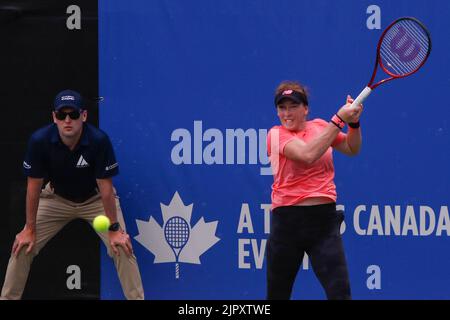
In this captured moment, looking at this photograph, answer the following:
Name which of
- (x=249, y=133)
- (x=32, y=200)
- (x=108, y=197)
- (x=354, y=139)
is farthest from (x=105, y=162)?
(x=354, y=139)

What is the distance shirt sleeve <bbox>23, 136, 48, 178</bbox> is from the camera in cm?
608

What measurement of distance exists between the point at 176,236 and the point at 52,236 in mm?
809

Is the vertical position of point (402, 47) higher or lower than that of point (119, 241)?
higher

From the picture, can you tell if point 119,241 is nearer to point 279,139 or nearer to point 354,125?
point 279,139

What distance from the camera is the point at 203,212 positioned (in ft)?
21.1

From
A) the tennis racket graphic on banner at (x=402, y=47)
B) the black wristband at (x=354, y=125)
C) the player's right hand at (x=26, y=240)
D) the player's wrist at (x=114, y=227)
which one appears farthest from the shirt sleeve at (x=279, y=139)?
the player's right hand at (x=26, y=240)

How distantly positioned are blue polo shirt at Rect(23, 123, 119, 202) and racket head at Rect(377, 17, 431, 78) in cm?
183

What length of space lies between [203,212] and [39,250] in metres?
1.09

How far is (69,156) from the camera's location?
6.13 m

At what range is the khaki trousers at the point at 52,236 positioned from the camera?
6230mm

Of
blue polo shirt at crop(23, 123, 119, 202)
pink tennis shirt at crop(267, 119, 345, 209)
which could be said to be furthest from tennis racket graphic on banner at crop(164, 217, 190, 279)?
pink tennis shirt at crop(267, 119, 345, 209)
